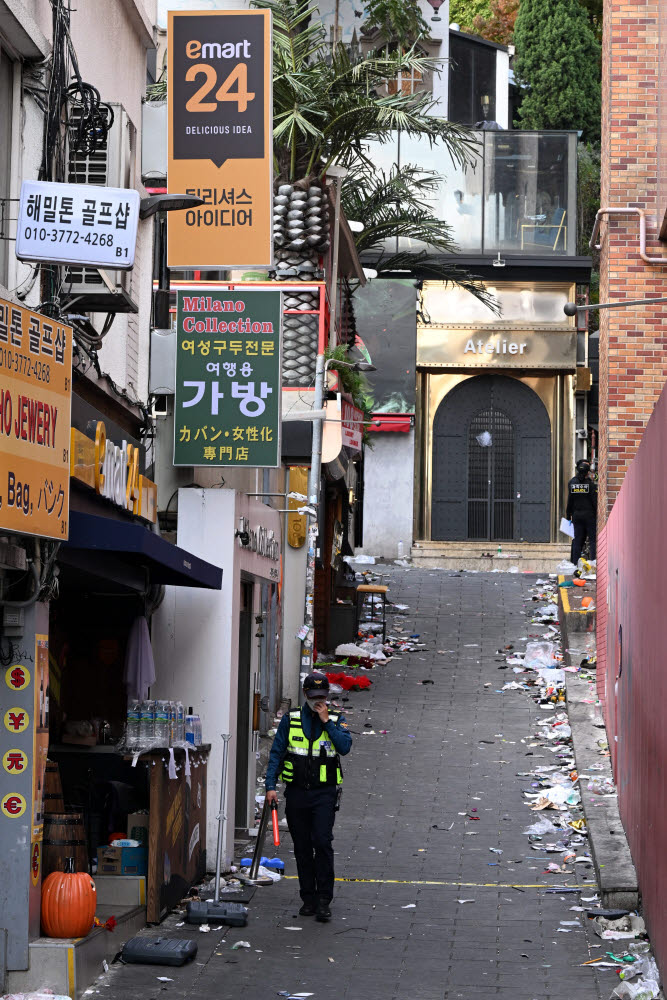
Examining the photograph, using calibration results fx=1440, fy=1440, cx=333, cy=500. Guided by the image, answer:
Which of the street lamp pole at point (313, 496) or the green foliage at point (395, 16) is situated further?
the green foliage at point (395, 16)

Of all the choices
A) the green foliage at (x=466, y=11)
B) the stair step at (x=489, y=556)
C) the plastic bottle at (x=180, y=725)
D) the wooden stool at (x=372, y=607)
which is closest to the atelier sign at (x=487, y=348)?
the stair step at (x=489, y=556)

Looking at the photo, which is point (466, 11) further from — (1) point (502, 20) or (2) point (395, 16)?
(2) point (395, 16)

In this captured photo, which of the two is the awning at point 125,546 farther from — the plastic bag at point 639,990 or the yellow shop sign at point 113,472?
the plastic bag at point 639,990

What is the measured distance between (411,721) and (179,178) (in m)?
9.45

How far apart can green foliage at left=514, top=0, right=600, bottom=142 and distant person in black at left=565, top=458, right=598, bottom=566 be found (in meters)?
20.2

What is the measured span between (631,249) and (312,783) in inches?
376

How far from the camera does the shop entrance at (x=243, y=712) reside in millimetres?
13758

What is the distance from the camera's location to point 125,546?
9094mm

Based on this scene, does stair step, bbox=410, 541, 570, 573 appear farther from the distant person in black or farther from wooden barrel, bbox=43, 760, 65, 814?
wooden barrel, bbox=43, 760, 65, 814

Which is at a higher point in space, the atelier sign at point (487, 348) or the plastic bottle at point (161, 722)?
the atelier sign at point (487, 348)

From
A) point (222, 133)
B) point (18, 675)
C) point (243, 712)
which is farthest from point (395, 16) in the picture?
point (18, 675)

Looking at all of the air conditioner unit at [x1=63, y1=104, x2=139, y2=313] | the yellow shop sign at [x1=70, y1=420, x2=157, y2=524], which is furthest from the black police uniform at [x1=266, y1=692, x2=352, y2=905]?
the air conditioner unit at [x1=63, y1=104, x2=139, y2=313]

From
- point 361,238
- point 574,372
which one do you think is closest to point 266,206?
point 361,238

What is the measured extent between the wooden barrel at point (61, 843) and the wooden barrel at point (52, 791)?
0.19 m
